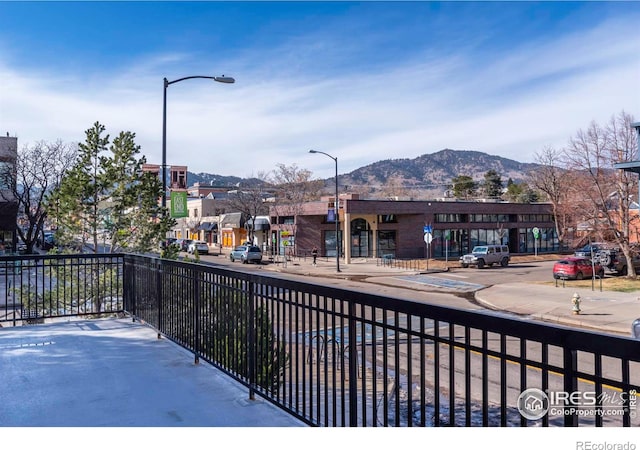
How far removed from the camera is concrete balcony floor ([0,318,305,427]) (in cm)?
447

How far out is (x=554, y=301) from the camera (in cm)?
2234

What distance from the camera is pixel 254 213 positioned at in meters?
58.2

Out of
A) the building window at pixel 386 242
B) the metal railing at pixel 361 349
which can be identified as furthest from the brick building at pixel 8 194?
the metal railing at pixel 361 349

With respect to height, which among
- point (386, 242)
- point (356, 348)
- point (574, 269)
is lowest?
point (574, 269)

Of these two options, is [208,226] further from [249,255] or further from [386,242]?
[386,242]

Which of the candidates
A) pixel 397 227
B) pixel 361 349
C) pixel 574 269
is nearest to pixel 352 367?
pixel 361 349

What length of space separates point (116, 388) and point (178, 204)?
10.6 meters

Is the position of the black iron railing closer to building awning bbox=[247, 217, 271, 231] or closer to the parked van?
the parked van
